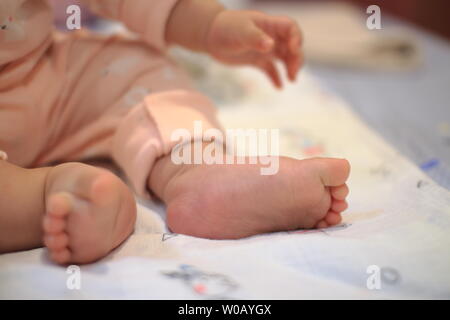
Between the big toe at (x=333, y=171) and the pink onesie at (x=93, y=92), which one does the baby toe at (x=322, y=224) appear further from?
the pink onesie at (x=93, y=92)

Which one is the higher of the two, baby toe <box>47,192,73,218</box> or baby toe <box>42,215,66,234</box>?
baby toe <box>47,192,73,218</box>

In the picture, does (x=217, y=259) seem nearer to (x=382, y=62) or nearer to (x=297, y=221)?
(x=297, y=221)

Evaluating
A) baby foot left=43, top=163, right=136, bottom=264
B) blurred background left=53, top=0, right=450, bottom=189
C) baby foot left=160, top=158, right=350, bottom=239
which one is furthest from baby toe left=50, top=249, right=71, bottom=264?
blurred background left=53, top=0, right=450, bottom=189

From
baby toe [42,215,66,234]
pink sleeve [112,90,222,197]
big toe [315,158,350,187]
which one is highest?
pink sleeve [112,90,222,197]

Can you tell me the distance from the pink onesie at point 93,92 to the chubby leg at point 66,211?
0.42 feet

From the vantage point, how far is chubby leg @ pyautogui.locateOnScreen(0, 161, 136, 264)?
47cm

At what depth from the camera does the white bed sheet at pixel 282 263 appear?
0.46 metres

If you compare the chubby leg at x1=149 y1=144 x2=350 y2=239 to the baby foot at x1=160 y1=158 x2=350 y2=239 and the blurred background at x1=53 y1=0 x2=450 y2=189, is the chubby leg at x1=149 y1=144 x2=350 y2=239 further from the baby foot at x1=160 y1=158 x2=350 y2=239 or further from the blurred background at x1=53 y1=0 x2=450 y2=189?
the blurred background at x1=53 y1=0 x2=450 y2=189

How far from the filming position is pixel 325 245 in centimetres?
50

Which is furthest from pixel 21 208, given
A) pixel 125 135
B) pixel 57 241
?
pixel 125 135

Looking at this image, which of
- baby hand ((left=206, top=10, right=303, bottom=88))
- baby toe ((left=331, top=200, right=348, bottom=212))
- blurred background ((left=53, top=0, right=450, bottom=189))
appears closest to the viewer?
baby toe ((left=331, top=200, right=348, bottom=212))

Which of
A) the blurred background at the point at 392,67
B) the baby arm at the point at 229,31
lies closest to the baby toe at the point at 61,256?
the baby arm at the point at 229,31

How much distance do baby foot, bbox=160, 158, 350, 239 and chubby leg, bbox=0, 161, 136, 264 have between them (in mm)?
77

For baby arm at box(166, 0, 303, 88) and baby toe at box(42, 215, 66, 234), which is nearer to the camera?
baby toe at box(42, 215, 66, 234)
